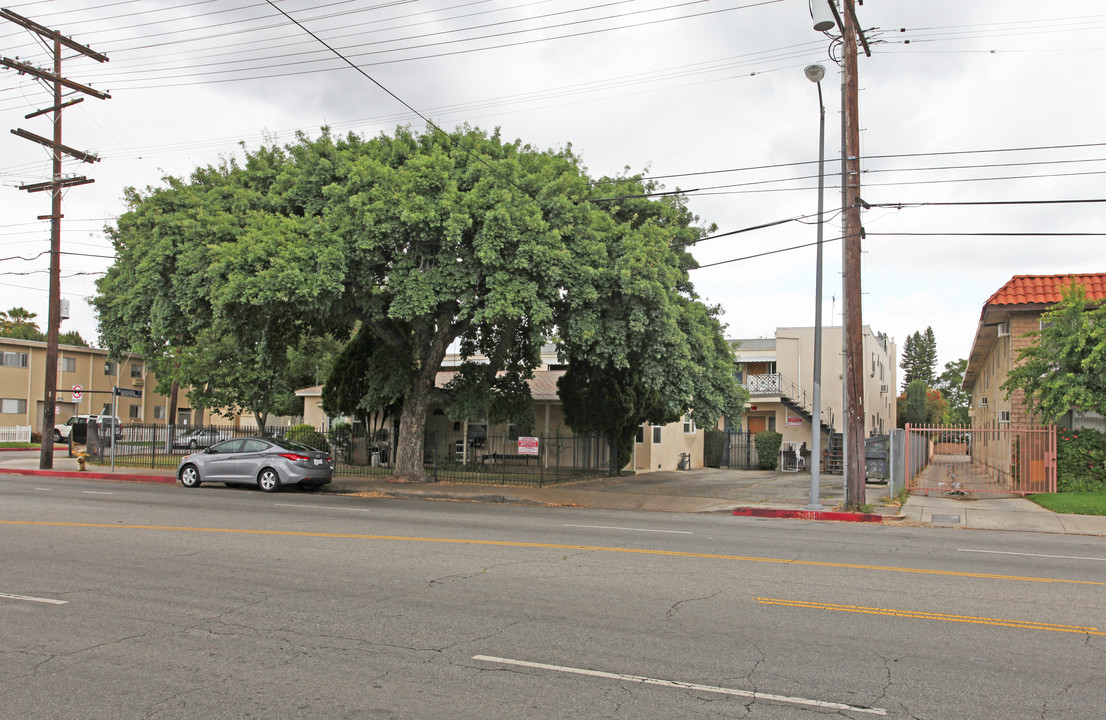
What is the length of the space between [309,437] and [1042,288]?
26.6 meters

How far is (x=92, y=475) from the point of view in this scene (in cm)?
2622

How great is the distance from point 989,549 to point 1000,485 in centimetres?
1296

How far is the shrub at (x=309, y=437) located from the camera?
3212cm

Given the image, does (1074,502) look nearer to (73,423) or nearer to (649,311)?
(649,311)

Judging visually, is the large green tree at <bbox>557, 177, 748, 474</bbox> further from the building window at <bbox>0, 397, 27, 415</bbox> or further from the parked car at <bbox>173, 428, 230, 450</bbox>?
the building window at <bbox>0, 397, 27, 415</bbox>

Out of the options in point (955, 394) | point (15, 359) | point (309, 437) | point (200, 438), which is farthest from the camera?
point (955, 394)

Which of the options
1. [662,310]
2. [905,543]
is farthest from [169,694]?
[662,310]

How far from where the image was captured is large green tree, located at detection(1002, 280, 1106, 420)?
19.3m

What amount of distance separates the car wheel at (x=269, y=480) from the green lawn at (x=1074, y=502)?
1881cm

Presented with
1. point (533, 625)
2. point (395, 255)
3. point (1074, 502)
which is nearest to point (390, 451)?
point (395, 255)

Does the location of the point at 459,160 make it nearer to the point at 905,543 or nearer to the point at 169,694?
the point at 905,543

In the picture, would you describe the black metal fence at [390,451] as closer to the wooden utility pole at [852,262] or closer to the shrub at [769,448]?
the shrub at [769,448]

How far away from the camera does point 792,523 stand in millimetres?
16359

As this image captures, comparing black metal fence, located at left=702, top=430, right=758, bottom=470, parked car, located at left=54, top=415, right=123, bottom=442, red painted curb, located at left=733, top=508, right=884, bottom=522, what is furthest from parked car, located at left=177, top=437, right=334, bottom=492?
black metal fence, located at left=702, top=430, right=758, bottom=470
